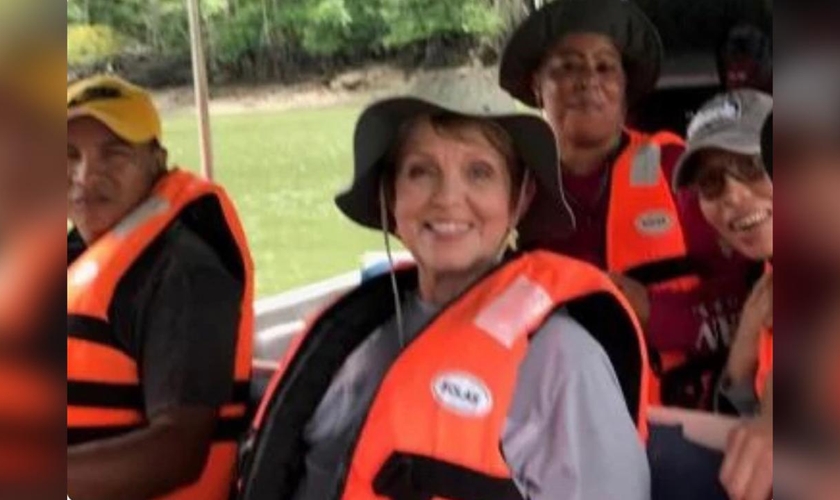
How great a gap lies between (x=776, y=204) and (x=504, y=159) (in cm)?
100

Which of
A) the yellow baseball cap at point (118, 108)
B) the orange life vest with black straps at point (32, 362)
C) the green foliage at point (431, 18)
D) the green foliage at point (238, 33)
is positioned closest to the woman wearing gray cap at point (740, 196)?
the yellow baseball cap at point (118, 108)

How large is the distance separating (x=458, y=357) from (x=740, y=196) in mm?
490

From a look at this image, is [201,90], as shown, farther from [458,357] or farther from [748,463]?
[748,463]

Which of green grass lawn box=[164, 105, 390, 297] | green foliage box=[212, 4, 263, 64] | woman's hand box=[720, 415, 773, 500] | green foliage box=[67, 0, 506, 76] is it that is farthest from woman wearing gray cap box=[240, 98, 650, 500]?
green foliage box=[212, 4, 263, 64]

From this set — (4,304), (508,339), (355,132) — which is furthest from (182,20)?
(4,304)

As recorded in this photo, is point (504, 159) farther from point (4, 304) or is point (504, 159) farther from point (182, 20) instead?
point (182, 20)

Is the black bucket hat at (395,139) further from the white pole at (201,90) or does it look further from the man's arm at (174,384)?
the white pole at (201,90)

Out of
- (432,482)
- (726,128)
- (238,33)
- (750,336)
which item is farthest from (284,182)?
(432,482)

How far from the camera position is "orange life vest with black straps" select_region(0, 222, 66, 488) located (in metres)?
0.72

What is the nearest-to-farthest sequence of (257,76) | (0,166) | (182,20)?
(0,166) → (182,20) → (257,76)

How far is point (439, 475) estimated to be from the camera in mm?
1593

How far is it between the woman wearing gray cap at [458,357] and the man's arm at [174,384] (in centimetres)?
13

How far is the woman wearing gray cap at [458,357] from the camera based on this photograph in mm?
1565

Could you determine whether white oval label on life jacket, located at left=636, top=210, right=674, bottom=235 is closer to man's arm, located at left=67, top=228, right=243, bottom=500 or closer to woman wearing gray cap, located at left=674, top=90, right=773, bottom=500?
woman wearing gray cap, located at left=674, top=90, right=773, bottom=500
